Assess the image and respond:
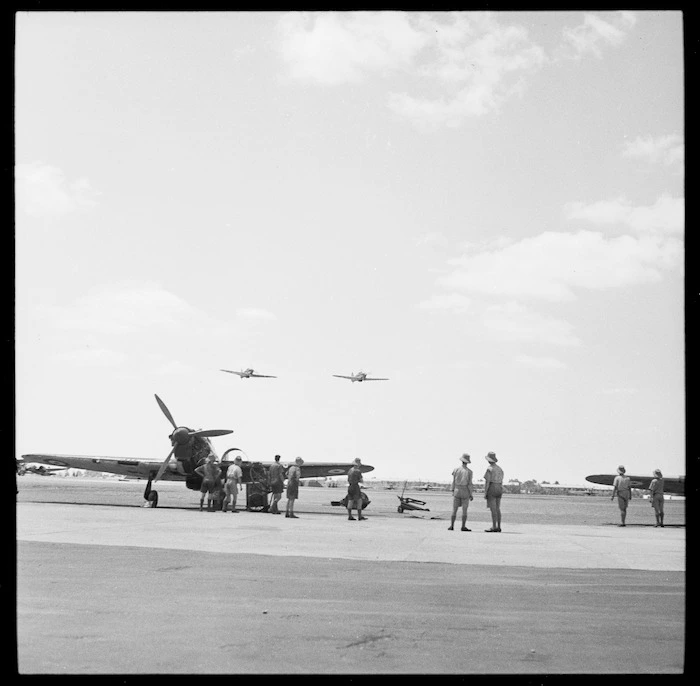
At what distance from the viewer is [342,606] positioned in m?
7.34

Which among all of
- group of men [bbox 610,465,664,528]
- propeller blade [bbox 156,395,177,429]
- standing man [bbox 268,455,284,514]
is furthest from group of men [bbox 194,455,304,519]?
group of men [bbox 610,465,664,528]

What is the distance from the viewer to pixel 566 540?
1555cm

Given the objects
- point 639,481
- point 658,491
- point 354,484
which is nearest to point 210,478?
point 354,484

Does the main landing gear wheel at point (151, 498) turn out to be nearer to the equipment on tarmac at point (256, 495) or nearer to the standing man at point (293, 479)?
the equipment on tarmac at point (256, 495)

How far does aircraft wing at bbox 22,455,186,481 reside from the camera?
30375 millimetres

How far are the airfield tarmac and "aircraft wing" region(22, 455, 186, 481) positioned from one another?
16.3 m

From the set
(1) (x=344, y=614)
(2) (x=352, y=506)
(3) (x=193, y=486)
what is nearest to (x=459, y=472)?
(2) (x=352, y=506)

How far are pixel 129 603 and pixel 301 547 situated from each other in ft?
19.5

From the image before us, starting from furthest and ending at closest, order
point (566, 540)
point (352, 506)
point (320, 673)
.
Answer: point (352, 506), point (566, 540), point (320, 673)

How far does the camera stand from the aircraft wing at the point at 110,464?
3038cm

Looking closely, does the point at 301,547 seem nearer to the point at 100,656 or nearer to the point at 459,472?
the point at 459,472

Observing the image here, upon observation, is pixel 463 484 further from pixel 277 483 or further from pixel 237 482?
pixel 237 482

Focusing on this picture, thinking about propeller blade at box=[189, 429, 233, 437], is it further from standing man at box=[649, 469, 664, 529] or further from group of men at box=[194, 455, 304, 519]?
standing man at box=[649, 469, 664, 529]
